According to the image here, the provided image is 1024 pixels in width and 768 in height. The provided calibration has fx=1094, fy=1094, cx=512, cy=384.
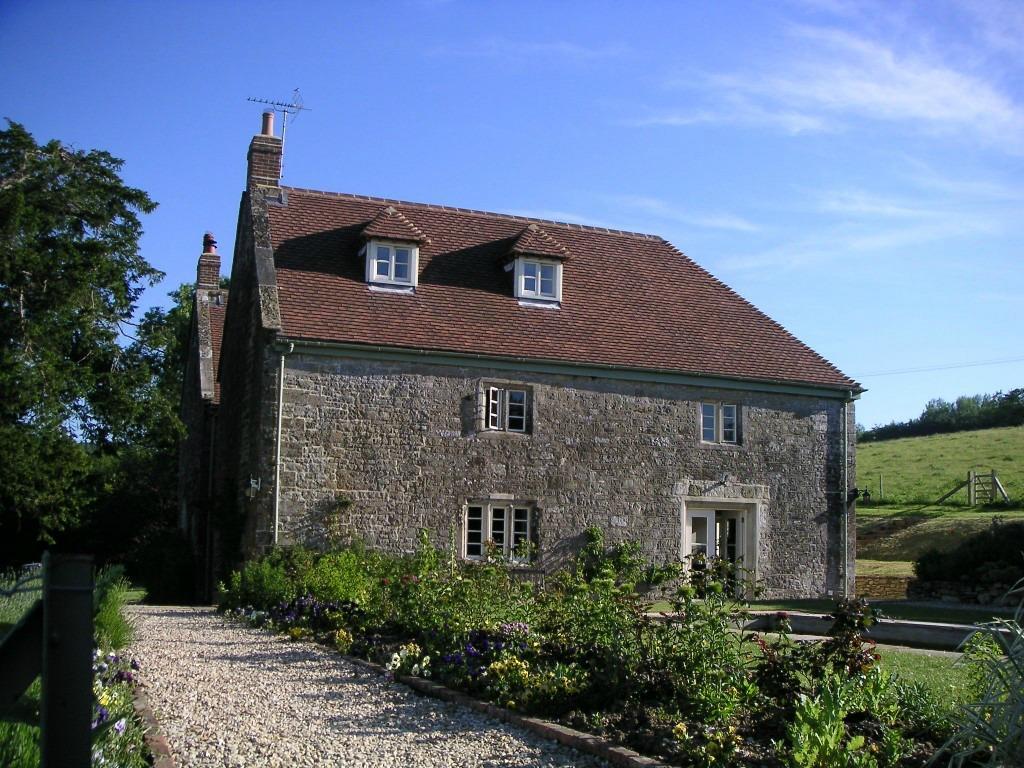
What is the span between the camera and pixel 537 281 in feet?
81.4

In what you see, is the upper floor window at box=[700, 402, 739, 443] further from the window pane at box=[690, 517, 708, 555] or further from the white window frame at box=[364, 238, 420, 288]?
Result: the white window frame at box=[364, 238, 420, 288]

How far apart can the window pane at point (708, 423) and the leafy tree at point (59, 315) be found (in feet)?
51.7

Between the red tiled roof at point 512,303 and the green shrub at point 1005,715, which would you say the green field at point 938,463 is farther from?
the green shrub at point 1005,715

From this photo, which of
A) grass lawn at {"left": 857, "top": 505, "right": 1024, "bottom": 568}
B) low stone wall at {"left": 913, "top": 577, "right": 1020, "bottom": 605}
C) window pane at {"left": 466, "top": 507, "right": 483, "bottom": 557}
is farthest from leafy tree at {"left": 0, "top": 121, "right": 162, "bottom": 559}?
grass lawn at {"left": 857, "top": 505, "right": 1024, "bottom": 568}

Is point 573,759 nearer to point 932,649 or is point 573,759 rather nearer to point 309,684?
point 309,684

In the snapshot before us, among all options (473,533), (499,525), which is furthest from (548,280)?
A: (473,533)

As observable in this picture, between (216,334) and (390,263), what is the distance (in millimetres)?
11074

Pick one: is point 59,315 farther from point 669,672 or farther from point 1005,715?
point 1005,715

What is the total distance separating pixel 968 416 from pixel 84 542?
55.8m

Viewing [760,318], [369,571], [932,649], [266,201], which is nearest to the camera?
[932,649]

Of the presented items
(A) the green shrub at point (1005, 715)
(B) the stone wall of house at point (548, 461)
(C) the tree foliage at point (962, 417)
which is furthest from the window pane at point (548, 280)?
(C) the tree foliage at point (962, 417)

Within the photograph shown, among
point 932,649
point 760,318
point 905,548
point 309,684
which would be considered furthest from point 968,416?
point 309,684

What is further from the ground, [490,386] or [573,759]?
[490,386]

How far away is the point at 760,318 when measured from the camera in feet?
89.2
